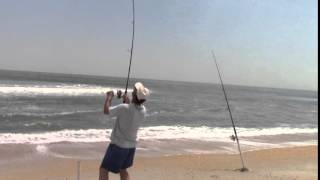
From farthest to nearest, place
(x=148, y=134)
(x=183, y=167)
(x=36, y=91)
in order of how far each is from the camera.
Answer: (x=36, y=91) < (x=148, y=134) < (x=183, y=167)

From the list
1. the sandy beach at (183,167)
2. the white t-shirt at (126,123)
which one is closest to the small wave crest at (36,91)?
the sandy beach at (183,167)

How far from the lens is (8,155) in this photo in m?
11.8

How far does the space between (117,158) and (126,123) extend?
0.38 metres

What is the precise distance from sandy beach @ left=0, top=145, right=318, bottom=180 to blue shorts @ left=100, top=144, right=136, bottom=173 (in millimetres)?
2902

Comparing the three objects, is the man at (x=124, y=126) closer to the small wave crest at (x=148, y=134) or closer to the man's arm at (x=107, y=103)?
the man's arm at (x=107, y=103)

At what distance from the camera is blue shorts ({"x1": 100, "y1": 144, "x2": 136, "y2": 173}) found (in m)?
5.35

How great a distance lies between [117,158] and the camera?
537 cm

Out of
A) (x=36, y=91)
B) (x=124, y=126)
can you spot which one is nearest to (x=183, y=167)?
(x=124, y=126)

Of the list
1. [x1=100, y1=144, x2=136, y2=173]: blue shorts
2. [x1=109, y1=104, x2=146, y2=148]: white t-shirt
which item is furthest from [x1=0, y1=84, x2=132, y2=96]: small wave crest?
[x1=109, y1=104, x2=146, y2=148]: white t-shirt

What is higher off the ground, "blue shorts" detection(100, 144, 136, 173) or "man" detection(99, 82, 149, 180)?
"man" detection(99, 82, 149, 180)

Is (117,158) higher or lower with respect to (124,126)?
lower

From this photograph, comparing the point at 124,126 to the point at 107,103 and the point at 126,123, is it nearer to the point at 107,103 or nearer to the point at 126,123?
the point at 126,123

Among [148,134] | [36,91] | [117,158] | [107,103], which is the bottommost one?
[36,91]

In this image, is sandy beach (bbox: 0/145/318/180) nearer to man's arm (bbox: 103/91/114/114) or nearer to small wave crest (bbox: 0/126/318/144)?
small wave crest (bbox: 0/126/318/144)
